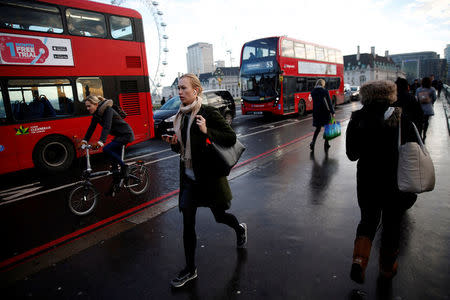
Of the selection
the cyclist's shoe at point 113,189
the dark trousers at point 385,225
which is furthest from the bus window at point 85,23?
the dark trousers at point 385,225

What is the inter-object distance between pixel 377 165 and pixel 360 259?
0.77 metres

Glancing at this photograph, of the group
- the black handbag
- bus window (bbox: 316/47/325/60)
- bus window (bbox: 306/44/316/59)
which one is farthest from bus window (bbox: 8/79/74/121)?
bus window (bbox: 316/47/325/60)

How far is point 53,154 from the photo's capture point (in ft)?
23.0

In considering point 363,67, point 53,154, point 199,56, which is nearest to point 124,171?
point 53,154

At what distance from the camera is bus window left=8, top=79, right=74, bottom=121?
6.42 metres

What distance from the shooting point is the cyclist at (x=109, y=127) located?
4320mm

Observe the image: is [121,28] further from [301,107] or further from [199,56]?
[199,56]

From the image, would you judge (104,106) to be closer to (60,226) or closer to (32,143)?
(60,226)

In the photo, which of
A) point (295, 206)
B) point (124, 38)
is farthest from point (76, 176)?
point (295, 206)

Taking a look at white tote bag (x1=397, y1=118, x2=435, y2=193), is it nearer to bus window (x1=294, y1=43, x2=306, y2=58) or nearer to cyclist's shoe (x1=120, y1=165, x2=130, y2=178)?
cyclist's shoe (x1=120, y1=165, x2=130, y2=178)

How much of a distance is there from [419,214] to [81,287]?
4.06m

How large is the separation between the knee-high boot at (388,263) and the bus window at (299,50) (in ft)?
48.3

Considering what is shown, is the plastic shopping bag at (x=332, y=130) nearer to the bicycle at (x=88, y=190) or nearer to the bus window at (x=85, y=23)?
the bicycle at (x=88, y=190)

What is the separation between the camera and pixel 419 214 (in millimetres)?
3662
